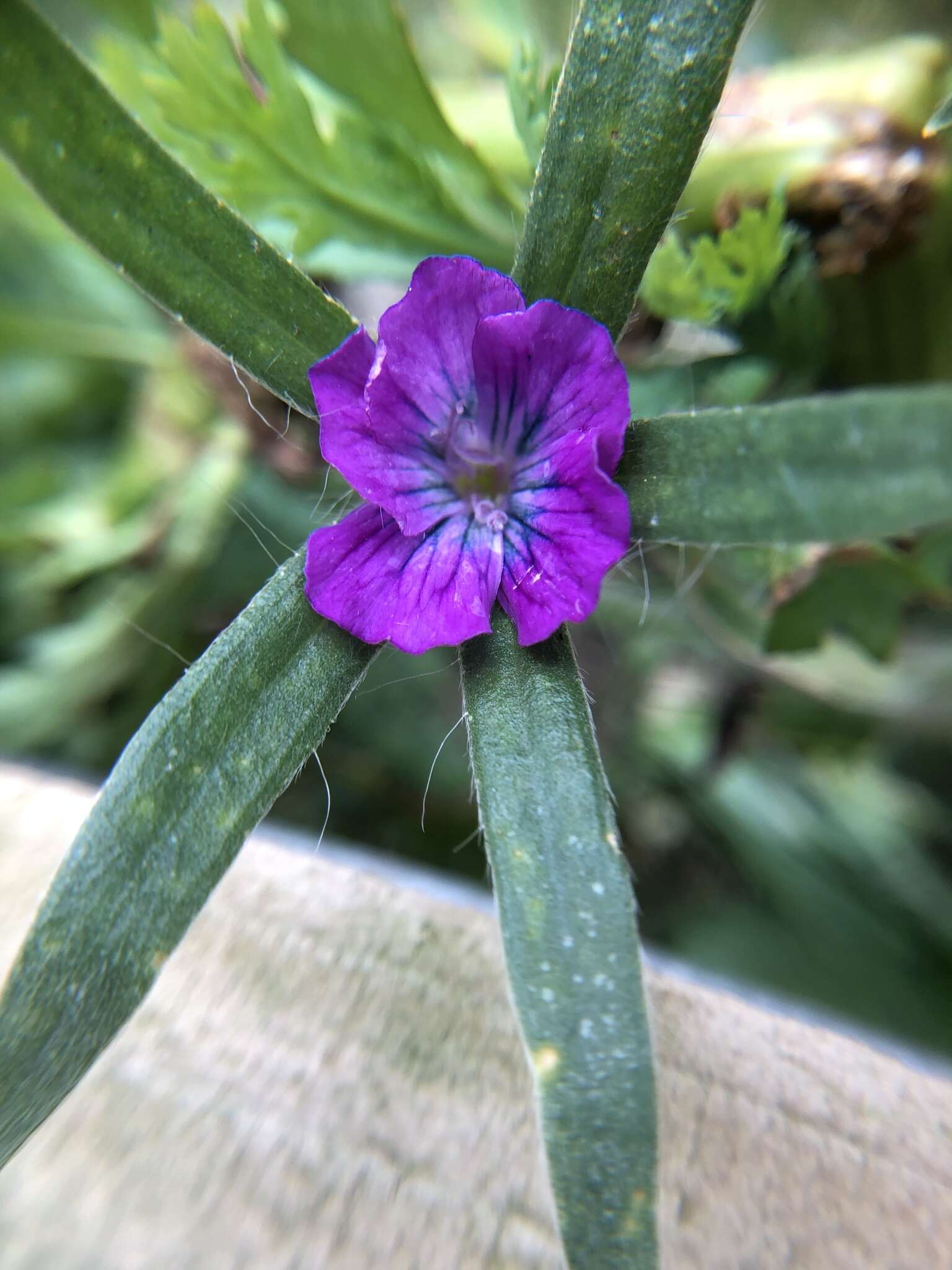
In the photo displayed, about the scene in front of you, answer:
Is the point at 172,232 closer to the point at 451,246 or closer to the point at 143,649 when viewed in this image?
the point at 451,246

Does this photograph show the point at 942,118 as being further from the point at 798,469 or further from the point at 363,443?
the point at 363,443

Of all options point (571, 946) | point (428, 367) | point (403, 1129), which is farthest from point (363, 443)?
point (403, 1129)

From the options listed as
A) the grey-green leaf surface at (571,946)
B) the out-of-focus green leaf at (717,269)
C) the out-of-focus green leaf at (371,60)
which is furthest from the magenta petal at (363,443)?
the out-of-focus green leaf at (371,60)

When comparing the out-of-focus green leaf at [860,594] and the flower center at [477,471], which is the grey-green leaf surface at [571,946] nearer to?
the flower center at [477,471]

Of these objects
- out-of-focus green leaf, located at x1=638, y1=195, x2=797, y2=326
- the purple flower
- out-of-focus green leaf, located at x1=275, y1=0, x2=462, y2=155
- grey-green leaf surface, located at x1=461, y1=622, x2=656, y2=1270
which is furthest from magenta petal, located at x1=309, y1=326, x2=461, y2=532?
out-of-focus green leaf, located at x1=275, y1=0, x2=462, y2=155

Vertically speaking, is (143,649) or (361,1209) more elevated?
(143,649)

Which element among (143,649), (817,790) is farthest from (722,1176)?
(817,790)
